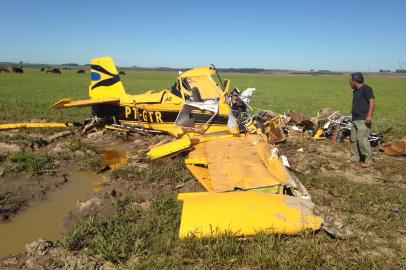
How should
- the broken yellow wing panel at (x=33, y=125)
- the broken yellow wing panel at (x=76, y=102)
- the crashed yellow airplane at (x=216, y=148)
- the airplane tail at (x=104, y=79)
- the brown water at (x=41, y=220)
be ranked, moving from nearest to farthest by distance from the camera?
the crashed yellow airplane at (x=216, y=148), the brown water at (x=41, y=220), the broken yellow wing panel at (x=76, y=102), the broken yellow wing panel at (x=33, y=125), the airplane tail at (x=104, y=79)

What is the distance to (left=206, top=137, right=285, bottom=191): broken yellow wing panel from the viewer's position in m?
4.99

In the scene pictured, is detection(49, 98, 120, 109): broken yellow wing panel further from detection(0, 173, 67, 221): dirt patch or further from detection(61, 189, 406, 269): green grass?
detection(61, 189, 406, 269): green grass

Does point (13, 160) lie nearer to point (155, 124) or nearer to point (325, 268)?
point (155, 124)

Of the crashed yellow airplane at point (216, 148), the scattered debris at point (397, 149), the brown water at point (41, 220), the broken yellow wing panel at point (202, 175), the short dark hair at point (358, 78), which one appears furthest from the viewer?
the scattered debris at point (397, 149)

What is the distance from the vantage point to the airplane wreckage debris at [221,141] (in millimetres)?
4082

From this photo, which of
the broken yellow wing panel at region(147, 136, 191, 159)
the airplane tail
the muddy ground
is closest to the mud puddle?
the muddy ground

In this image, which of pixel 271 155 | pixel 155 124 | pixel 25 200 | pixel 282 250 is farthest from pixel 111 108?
pixel 282 250

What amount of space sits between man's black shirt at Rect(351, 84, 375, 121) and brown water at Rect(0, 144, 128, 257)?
5.52 meters

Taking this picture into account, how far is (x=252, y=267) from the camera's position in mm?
3586

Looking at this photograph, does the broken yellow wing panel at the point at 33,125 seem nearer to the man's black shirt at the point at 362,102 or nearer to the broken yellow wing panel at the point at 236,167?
the broken yellow wing panel at the point at 236,167

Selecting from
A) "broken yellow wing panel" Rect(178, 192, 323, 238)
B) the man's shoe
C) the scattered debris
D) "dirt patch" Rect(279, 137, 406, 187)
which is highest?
"broken yellow wing panel" Rect(178, 192, 323, 238)

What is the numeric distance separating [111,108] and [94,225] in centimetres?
658

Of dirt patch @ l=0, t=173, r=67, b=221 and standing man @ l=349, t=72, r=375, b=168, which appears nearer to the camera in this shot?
dirt patch @ l=0, t=173, r=67, b=221

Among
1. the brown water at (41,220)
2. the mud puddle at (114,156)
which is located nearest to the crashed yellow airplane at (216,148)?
the mud puddle at (114,156)
